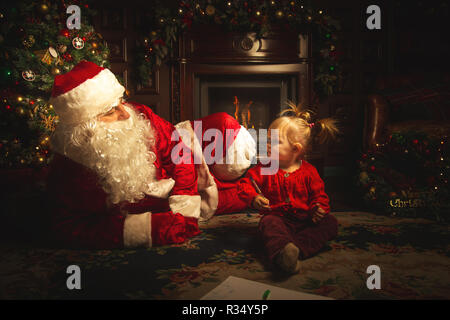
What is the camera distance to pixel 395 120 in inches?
102

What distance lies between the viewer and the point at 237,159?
1.96 m

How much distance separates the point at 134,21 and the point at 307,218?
3.23 metres

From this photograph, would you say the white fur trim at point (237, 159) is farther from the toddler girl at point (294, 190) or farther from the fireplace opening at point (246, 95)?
the fireplace opening at point (246, 95)

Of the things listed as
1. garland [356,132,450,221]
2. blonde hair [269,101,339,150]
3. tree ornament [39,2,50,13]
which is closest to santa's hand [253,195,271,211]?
blonde hair [269,101,339,150]

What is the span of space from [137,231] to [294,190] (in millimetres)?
761

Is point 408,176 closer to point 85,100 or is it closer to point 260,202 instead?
point 260,202

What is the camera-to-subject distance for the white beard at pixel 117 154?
1.37 m

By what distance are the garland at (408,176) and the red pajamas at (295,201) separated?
31.9 inches

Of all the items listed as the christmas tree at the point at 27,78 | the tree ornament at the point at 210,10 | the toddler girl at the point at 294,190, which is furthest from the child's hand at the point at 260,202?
the tree ornament at the point at 210,10

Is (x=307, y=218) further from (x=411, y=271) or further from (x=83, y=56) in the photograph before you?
(x=83, y=56)
